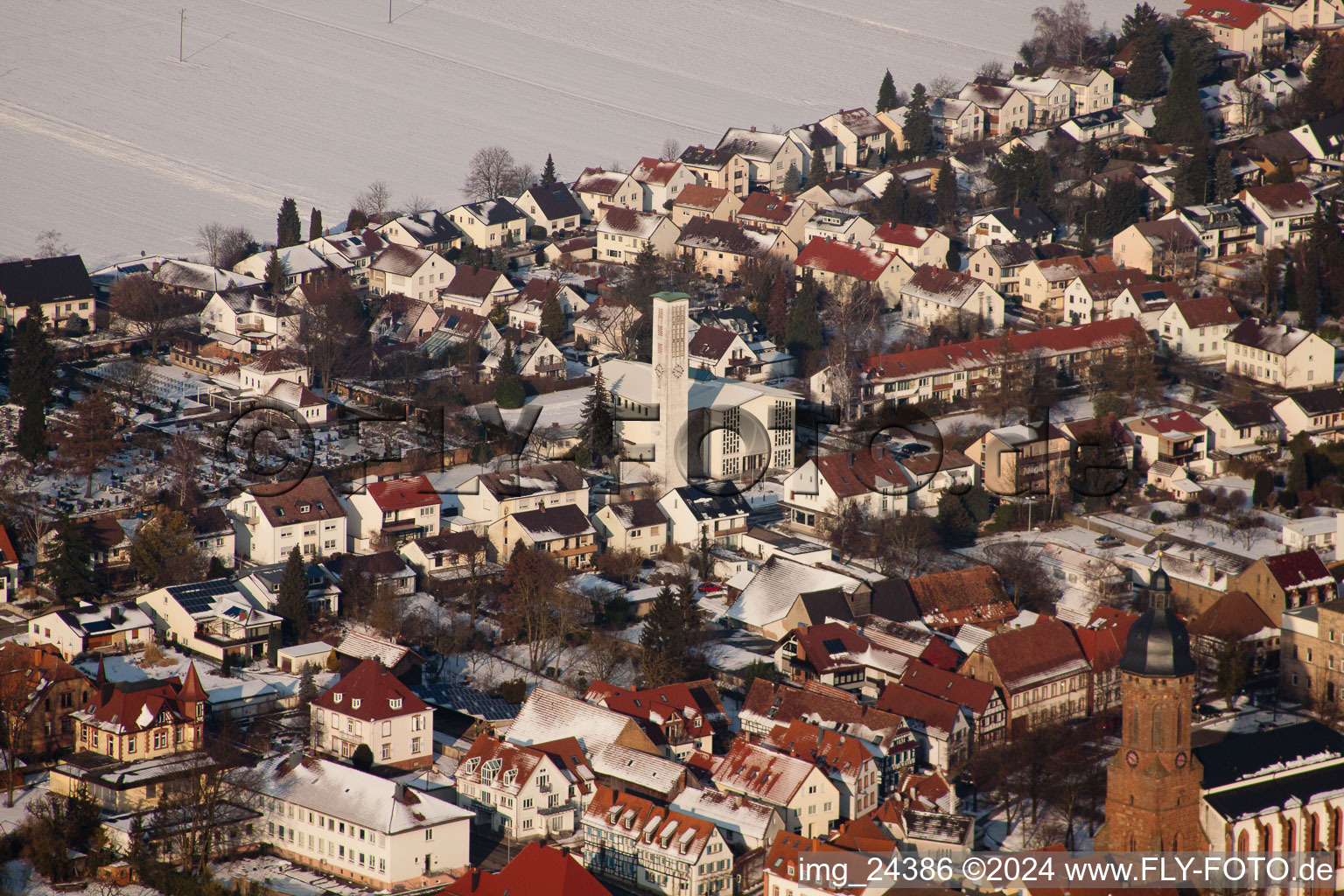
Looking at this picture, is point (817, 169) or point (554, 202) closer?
point (554, 202)

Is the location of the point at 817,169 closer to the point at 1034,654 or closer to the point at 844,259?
the point at 844,259

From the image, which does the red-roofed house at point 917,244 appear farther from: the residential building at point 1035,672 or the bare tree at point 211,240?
the residential building at point 1035,672

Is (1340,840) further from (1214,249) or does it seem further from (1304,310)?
(1214,249)

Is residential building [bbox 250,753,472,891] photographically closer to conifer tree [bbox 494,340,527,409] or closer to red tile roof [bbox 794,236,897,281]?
conifer tree [bbox 494,340,527,409]

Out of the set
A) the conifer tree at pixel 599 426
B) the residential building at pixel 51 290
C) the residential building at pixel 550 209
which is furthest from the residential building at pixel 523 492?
the residential building at pixel 550 209

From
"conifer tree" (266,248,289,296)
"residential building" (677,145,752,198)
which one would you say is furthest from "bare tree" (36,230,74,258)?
"residential building" (677,145,752,198)

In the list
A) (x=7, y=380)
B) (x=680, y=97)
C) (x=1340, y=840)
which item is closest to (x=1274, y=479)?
(x=1340, y=840)

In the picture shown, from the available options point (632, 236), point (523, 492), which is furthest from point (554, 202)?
point (523, 492)
